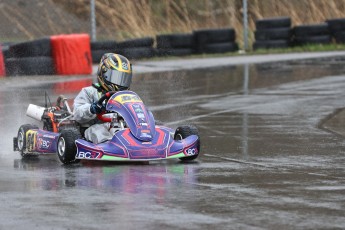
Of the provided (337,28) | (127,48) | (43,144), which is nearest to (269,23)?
(337,28)

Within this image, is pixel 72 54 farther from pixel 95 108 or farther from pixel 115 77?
pixel 95 108

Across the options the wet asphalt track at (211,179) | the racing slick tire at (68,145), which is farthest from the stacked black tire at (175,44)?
the racing slick tire at (68,145)

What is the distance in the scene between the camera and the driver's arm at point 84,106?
10594 millimetres

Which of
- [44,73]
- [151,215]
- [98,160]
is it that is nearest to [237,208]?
[151,215]

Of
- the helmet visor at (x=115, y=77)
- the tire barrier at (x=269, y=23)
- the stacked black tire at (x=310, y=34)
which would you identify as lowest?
the helmet visor at (x=115, y=77)

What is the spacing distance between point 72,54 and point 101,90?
10097 mm

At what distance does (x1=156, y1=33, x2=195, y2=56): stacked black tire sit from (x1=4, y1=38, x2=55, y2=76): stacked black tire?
4527 millimetres

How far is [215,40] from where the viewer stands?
26078 millimetres

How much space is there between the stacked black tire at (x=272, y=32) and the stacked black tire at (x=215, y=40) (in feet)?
2.34

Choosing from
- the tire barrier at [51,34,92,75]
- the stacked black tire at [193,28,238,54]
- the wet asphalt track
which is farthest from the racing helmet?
the stacked black tire at [193,28,238,54]

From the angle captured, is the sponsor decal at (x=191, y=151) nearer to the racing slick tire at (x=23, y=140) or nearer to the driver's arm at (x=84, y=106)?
the driver's arm at (x=84, y=106)

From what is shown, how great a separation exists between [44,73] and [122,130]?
1098cm

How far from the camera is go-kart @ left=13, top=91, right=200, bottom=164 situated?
995 centimetres

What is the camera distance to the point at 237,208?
7.62 metres
